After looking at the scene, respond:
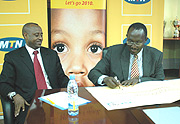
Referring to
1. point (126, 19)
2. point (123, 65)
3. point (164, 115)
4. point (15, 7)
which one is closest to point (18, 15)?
point (15, 7)

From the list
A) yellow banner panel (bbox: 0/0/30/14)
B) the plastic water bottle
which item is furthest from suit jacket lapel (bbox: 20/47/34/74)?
yellow banner panel (bbox: 0/0/30/14)

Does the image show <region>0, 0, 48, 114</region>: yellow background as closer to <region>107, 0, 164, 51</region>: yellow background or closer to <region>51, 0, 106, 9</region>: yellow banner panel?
<region>51, 0, 106, 9</region>: yellow banner panel

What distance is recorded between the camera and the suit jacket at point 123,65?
202 centimetres

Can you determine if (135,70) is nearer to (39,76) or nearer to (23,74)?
(39,76)

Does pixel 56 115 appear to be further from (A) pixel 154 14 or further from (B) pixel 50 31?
(A) pixel 154 14

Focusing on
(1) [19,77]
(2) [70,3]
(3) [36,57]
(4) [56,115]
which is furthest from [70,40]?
(4) [56,115]

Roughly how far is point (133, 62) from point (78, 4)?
1704mm

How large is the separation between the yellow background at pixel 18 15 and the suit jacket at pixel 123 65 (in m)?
1.54

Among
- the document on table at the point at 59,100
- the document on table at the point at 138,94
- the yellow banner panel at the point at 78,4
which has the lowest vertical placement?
the document on table at the point at 59,100

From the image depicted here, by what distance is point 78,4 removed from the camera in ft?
10.8

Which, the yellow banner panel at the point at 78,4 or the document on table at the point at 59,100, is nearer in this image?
the document on table at the point at 59,100

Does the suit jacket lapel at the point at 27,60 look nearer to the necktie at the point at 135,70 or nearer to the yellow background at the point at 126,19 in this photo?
the necktie at the point at 135,70

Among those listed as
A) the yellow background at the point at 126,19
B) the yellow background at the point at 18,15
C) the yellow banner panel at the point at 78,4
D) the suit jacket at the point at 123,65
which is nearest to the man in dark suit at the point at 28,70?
the suit jacket at the point at 123,65

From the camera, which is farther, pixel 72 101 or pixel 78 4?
pixel 78 4
